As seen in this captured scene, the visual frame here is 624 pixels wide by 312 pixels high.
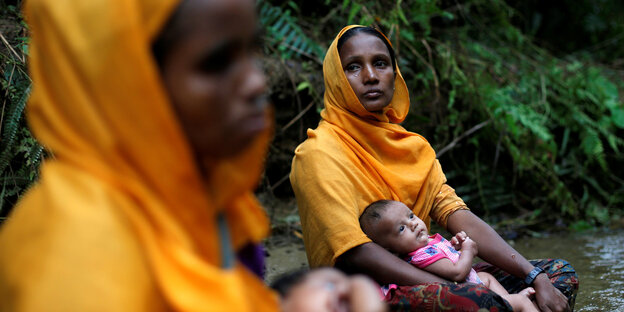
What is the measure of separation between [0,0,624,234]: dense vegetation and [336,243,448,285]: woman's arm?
2.52 meters

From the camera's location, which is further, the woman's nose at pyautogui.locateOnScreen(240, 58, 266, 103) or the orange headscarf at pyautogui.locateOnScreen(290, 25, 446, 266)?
the orange headscarf at pyautogui.locateOnScreen(290, 25, 446, 266)

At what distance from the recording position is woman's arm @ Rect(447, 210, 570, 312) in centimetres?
275

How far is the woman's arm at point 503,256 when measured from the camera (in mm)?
2748

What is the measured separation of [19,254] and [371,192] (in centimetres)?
191

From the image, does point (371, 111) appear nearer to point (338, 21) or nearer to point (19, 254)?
point (19, 254)

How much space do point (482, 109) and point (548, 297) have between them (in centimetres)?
311

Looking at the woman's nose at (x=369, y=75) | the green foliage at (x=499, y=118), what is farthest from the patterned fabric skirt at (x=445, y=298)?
the green foliage at (x=499, y=118)

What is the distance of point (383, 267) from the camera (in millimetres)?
2568

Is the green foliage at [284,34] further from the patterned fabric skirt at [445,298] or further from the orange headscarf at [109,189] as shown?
the orange headscarf at [109,189]

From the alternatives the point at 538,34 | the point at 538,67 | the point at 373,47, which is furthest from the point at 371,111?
the point at 538,34

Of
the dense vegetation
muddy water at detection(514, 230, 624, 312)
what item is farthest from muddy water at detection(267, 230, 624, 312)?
the dense vegetation

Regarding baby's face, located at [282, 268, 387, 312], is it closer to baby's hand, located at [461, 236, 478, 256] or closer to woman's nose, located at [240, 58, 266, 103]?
woman's nose, located at [240, 58, 266, 103]

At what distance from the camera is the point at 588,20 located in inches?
342

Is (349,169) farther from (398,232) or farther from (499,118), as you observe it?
(499,118)
